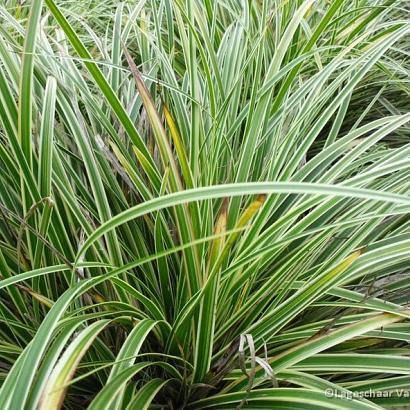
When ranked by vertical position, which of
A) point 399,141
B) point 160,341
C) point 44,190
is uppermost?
point 399,141

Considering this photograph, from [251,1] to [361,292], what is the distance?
0.93 metres

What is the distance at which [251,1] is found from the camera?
4.99ft

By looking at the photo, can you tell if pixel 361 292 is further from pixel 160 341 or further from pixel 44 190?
pixel 44 190

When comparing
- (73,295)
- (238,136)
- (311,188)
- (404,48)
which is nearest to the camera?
(311,188)

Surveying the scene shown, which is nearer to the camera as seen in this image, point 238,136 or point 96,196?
point 96,196

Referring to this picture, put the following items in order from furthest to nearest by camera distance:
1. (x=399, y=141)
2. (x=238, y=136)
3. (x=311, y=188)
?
(x=399, y=141), (x=238, y=136), (x=311, y=188)

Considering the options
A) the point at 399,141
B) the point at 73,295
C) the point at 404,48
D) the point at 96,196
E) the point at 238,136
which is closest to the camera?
the point at 73,295

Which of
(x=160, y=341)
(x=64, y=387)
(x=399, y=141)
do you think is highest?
(x=399, y=141)

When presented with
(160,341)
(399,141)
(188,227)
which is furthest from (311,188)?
(399,141)

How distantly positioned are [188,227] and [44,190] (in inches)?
9.8

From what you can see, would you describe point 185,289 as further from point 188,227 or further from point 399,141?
point 399,141

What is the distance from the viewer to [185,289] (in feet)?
2.88

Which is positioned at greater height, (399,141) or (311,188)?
(399,141)

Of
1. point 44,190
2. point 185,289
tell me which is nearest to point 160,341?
point 185,289
